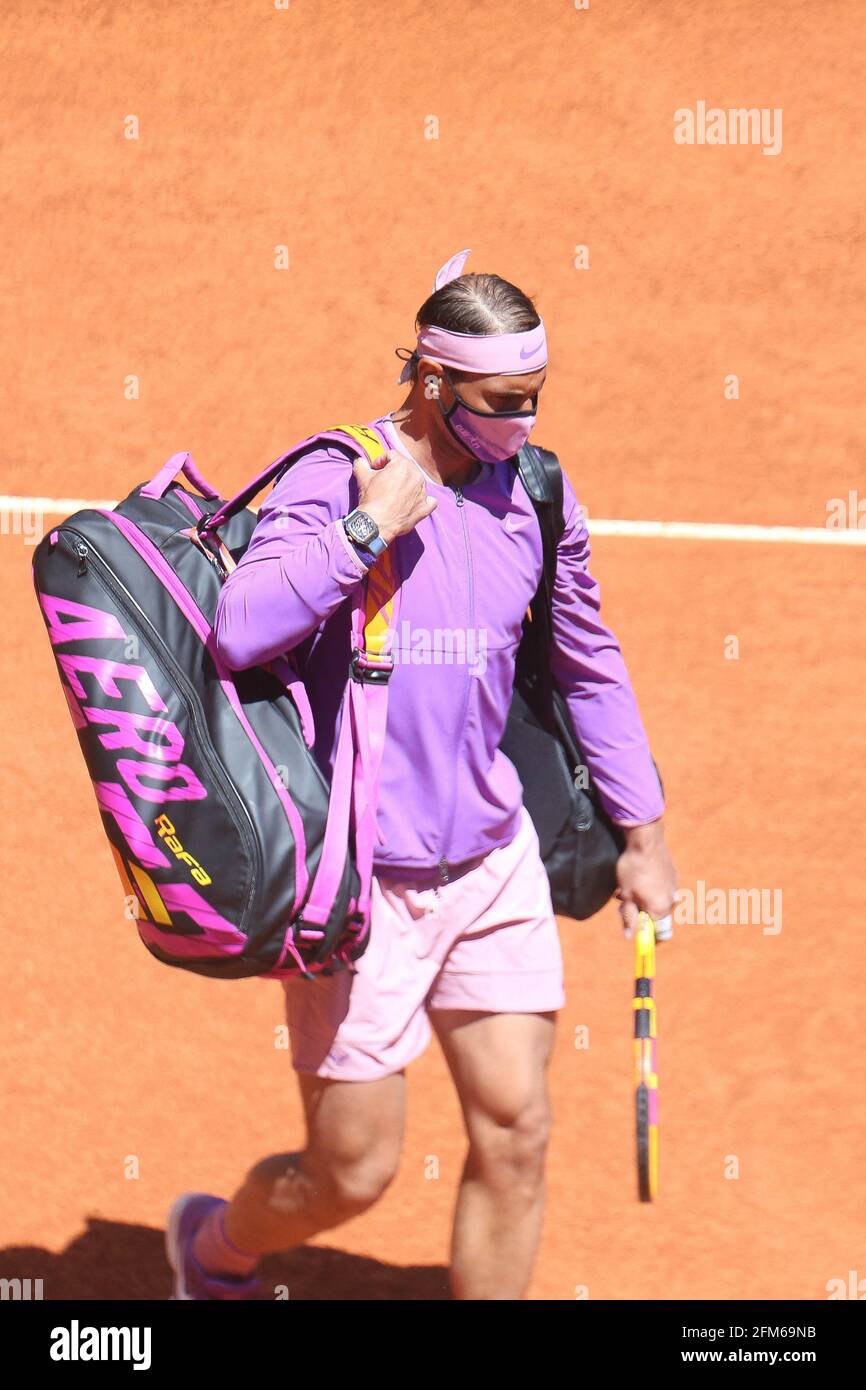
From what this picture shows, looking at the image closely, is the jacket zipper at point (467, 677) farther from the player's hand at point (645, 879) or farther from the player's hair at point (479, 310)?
the player's hand at point (645, 879)

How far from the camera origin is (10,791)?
723 centimetres

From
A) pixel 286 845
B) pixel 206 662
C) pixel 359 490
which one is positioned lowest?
pixel 286 845

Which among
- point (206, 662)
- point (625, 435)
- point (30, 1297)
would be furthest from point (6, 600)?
point (206, 662)

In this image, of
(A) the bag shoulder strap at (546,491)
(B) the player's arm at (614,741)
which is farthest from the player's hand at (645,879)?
(A) the bag shoulder strap at (546,491)

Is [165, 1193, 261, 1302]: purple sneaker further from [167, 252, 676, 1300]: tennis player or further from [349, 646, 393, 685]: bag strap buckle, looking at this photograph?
[349, 646, 393, 685]: bag strap buckle

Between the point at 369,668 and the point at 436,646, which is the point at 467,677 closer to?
the point at 436,646

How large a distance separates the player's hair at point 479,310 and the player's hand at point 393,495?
0.88ft

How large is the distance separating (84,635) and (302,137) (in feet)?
23.9

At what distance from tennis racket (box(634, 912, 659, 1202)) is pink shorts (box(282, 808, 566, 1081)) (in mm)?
184

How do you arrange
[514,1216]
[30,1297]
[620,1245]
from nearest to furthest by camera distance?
[514,1216] < [30,1297] < [620,1245]

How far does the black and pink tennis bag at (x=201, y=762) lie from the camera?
12.2 feet

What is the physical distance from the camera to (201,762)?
3738 millimetres

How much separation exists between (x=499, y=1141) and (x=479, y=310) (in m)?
1.78

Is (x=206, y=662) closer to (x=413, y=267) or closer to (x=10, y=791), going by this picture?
(x=10, y=791)
